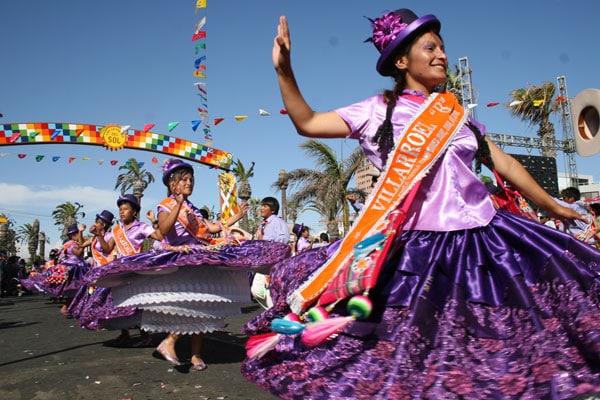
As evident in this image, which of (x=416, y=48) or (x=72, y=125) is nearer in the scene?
(x=416, y=48)

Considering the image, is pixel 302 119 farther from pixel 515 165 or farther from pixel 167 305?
pixel 167 305

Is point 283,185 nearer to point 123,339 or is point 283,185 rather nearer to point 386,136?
point 123,339

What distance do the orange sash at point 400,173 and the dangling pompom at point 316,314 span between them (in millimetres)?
90

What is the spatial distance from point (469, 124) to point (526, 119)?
20.2 meters

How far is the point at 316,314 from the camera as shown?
1.78 meters

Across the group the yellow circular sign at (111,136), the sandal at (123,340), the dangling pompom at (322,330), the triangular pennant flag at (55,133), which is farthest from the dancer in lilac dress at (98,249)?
the triangular pennant flag at (55,133)

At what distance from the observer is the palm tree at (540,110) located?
1955 cm

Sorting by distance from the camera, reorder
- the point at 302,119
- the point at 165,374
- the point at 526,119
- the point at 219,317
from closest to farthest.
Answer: the point at 302,119 < the point at 165,374 < the point at 219,317 < the point at 526,119

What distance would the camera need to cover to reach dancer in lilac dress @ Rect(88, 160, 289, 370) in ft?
14.3

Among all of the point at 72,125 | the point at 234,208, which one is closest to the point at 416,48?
the point at 234,208

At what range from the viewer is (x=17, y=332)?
791 centimetres

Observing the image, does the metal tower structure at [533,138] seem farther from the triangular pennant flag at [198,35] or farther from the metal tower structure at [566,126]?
the triangular pennant flag at [198,35]

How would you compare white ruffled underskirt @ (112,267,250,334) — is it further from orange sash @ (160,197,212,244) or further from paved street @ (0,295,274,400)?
orange sash @ (160,197,212,244)

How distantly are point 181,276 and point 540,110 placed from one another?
1919cm
